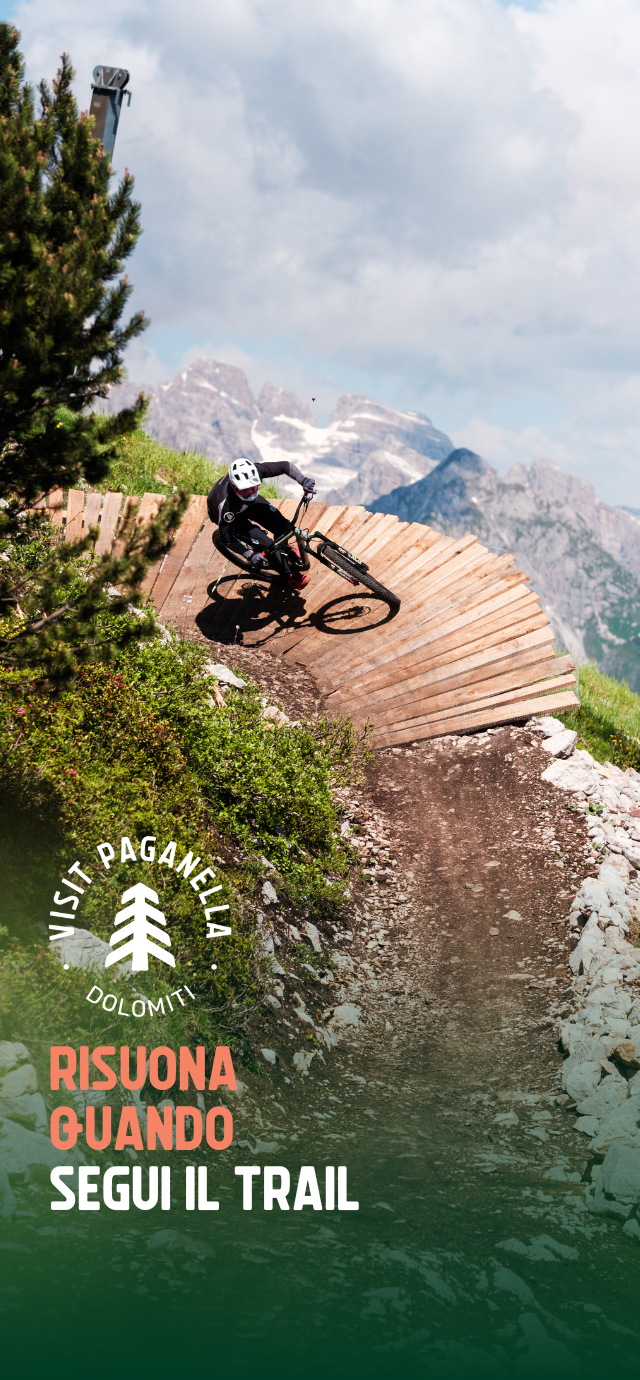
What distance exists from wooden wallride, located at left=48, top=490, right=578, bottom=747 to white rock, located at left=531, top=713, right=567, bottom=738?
0.13 meters

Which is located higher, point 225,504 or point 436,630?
point 225,504

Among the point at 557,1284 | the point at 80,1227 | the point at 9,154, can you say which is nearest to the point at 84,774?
the point at 80,1227

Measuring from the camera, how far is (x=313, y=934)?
6492mm

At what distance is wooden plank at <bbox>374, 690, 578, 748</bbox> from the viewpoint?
991cm

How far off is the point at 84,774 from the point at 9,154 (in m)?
3.88

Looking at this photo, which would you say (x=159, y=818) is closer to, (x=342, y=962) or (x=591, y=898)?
(x=342, y=962)

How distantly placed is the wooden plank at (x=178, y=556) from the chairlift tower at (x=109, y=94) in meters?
5.14

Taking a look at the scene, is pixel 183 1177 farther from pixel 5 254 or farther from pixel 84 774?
pixel 5 254

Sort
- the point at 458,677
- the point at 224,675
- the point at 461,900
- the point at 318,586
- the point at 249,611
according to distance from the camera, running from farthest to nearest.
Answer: the point at 318,586, the point at 249,611, the point at 458,677, the point at 224,675, the point at 461,900

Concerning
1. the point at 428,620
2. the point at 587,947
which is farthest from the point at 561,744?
the point at 587,947

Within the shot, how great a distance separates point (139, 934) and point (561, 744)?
19.9 ft

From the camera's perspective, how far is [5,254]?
3695 mm

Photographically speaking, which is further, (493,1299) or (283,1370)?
(493,1299)

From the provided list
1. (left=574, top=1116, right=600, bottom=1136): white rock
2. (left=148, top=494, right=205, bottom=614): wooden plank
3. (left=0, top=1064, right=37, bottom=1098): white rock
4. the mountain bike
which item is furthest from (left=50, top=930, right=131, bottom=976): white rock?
(left=148, top=494, right=205, bottom=614): wooden plank
